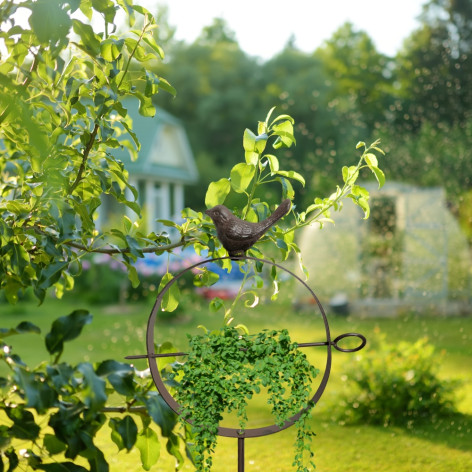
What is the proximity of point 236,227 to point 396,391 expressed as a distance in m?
2.33

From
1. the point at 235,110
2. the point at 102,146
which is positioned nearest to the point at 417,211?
the point at 102,146

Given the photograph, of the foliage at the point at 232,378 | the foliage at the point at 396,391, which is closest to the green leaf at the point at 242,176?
the foliage at the point at 232,378

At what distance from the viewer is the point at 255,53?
64.1 ft

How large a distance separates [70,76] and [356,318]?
590 centimetres

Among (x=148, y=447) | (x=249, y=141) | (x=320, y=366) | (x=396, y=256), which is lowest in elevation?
(x=320, y=366)

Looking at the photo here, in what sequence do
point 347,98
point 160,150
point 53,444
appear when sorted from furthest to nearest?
point 347,98, point 160,150, point 53,444

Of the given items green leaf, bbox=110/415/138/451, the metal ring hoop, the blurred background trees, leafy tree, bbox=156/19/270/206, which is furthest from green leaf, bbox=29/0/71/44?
leafy tree, bbox=156/19/270/206

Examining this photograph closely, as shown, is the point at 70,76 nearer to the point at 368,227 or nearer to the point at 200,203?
the point at 368,227

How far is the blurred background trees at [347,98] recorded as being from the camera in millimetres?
8945

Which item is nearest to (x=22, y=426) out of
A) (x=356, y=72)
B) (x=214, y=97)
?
(x=214, y=97)

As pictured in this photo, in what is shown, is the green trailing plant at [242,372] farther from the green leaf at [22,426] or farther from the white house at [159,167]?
the white house at [159,167]

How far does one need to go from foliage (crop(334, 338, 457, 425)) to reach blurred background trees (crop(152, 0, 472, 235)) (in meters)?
4.99

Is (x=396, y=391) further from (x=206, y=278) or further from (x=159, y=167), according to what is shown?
(x=159, y=167)

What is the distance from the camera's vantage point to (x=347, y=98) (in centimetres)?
1689
